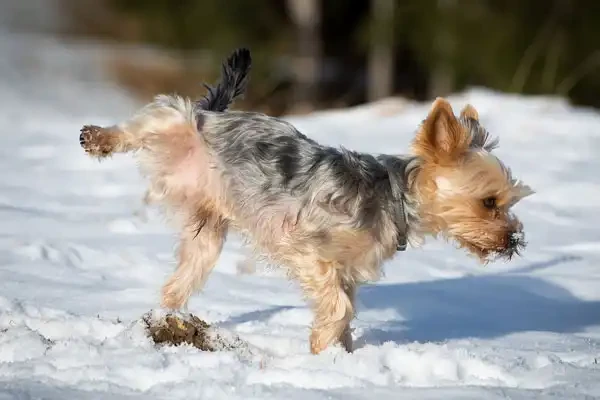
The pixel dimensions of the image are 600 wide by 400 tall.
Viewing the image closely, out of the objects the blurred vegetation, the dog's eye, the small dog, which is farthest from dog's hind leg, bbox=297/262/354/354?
the blurred vegetation

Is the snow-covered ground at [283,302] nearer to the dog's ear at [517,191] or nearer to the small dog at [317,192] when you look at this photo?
the small dog at [317,192]

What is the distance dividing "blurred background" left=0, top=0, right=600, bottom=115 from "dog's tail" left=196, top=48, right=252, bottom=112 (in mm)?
9723

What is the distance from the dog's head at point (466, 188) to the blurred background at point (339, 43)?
991cm

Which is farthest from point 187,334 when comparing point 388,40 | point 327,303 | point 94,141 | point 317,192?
point 388,40

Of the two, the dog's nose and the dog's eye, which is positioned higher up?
the dog's eye

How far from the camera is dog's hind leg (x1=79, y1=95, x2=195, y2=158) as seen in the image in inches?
206

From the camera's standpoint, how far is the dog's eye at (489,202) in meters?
5.11

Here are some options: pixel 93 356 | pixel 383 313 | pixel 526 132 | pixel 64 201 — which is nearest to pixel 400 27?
pixel 526 132

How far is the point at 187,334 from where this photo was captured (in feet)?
15.5

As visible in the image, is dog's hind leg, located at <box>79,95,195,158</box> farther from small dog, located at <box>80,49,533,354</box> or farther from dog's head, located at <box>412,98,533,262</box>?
dog's head, located at <box>412,98,533,262</box>

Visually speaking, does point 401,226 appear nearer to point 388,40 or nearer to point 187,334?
point 187,334

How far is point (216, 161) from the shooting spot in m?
5.23

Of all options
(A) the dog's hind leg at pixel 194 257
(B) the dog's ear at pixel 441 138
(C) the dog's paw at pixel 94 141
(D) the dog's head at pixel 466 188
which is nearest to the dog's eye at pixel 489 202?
(D) the dog's head at pixel 466 188

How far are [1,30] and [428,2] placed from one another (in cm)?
1239
